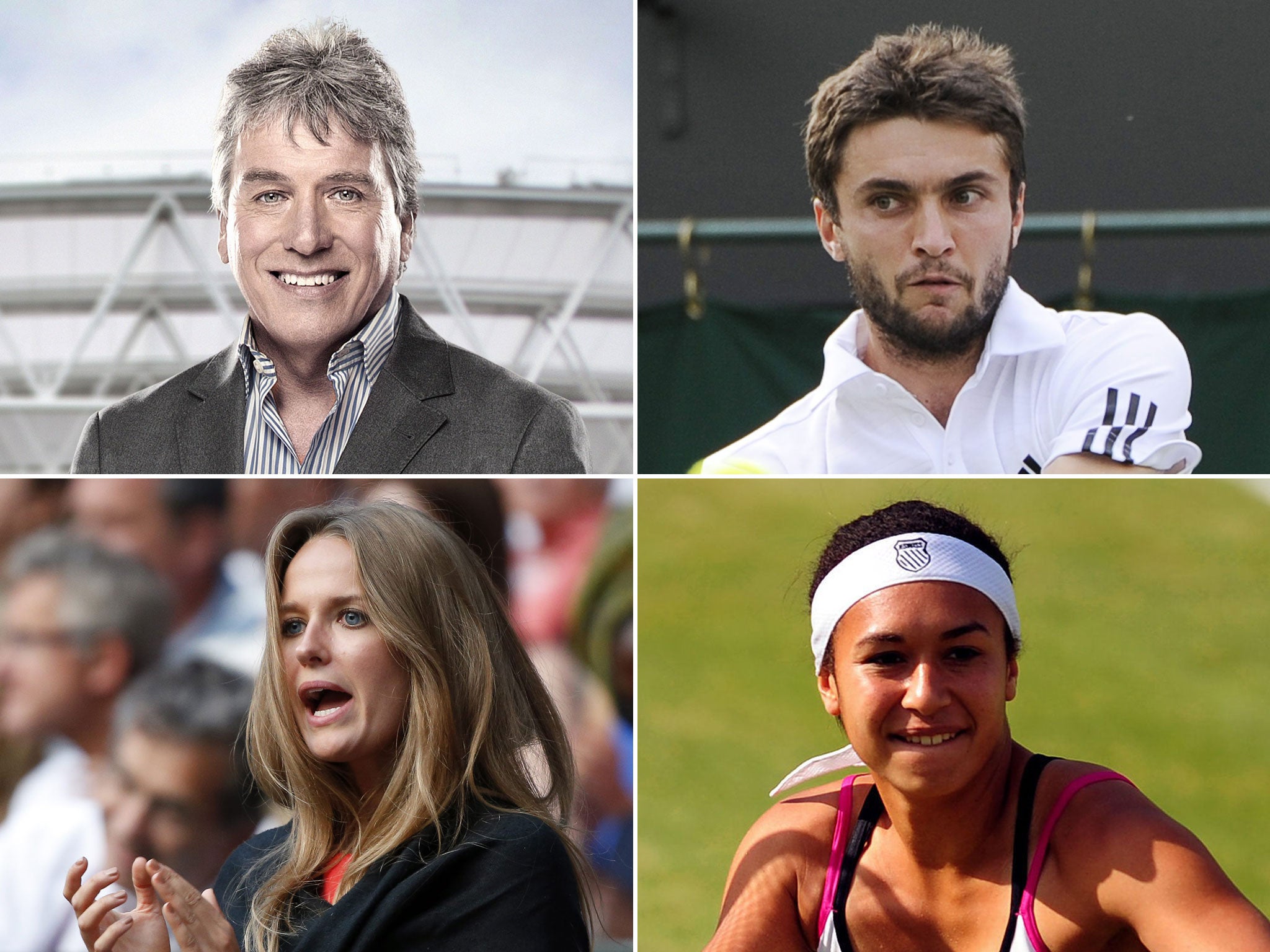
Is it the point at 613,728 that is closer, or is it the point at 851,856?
the point at 851,856

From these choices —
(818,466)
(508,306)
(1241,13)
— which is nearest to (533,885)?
(818,466)

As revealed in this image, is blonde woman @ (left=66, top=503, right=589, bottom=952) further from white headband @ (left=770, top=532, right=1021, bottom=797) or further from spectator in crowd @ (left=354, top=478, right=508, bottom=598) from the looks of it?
white headband @ (left=770, top=532, right=1021, bottom=797)

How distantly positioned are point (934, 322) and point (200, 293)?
4.35ft

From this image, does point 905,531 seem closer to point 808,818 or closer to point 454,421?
point 808,818

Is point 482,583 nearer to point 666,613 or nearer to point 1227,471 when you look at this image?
point 666,613

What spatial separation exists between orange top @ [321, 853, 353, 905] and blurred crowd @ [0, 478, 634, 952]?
11.4 inches

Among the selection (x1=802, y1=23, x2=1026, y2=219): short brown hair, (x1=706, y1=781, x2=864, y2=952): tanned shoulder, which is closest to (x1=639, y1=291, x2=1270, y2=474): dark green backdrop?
(x1=802, y1=23, x2=1026, y2=219): short brown hair

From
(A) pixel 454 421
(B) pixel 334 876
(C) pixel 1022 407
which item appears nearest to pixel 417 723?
(B) pixel 334 876

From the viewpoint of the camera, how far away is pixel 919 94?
2.29 metres

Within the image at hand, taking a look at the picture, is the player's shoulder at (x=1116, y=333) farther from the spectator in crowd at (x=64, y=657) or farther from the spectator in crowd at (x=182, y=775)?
the spectator in crowd at (x=64, y=657)

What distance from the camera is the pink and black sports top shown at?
6.06 feet

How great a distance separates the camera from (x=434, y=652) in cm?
220

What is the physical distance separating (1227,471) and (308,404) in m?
1.59

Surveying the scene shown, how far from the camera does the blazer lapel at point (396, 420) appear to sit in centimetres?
246
